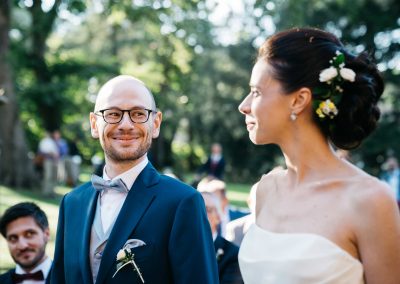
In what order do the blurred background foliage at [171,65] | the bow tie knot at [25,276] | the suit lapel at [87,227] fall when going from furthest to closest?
the blurred background foliage at [171,65], the bow tie knot at [25,276], the suit lapel at [87,227]

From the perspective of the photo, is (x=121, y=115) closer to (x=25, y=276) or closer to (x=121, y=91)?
(x=121, y=91)

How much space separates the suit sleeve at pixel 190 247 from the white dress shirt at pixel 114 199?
1.08 feet

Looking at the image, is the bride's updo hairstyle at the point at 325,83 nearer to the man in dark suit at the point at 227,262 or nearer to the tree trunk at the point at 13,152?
the man in dark suit at the point at 227,262

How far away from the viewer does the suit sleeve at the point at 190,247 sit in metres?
2.89

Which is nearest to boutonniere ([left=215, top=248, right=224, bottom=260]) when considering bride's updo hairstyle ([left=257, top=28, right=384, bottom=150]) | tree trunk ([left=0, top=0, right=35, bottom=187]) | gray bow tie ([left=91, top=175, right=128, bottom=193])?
gray bow tie ([left=91, top=175, right=128, bottom=193])

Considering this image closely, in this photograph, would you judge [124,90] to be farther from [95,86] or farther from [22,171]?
[95,86]

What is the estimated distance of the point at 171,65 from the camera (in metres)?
33.1

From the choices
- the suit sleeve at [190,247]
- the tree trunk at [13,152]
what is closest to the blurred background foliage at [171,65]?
the tree trunk at [13,152]

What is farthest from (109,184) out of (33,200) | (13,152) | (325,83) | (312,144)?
(13,152)

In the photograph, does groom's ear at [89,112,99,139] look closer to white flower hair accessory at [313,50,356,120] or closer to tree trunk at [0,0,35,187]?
white flower hair accessory at [313,50,356,120]

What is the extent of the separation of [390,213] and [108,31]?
44.4m

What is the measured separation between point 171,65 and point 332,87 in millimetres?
30918

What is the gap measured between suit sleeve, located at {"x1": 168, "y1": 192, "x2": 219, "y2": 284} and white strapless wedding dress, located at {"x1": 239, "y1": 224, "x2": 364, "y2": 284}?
1.07 feet

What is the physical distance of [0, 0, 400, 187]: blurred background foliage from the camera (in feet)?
62.1
